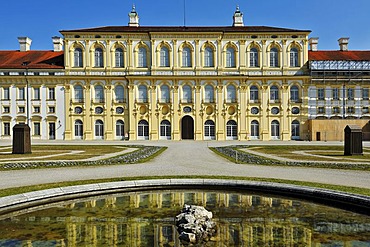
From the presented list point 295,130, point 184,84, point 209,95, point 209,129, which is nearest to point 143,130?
point 184,84

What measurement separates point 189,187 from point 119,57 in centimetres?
3910

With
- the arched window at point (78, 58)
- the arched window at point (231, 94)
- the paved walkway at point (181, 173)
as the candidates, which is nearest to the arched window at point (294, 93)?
the arched window at point (231, 94)

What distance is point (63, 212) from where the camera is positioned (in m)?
8.05

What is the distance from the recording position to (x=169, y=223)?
7.24 m

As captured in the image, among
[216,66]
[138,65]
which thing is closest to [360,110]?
[216,66]

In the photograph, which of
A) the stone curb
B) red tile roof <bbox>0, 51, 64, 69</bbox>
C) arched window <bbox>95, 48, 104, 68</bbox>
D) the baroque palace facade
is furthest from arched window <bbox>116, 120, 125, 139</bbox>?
the stone curb

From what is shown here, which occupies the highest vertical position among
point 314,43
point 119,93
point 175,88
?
point 314,43

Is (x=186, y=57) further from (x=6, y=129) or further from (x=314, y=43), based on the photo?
(x=6, y=129)

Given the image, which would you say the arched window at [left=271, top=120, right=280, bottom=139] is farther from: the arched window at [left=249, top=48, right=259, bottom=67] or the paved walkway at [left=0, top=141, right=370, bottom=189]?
the paved walkway at [left=0, top=141, right=370, bottom=189]

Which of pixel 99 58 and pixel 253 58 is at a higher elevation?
pixel 99 58

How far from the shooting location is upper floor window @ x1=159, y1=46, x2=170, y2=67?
152ft

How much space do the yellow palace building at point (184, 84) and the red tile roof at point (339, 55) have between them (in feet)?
15.4

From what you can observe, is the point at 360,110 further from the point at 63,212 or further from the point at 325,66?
the point at 63,212

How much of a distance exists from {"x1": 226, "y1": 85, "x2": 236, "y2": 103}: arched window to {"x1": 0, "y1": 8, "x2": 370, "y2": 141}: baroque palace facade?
147 millimetres
